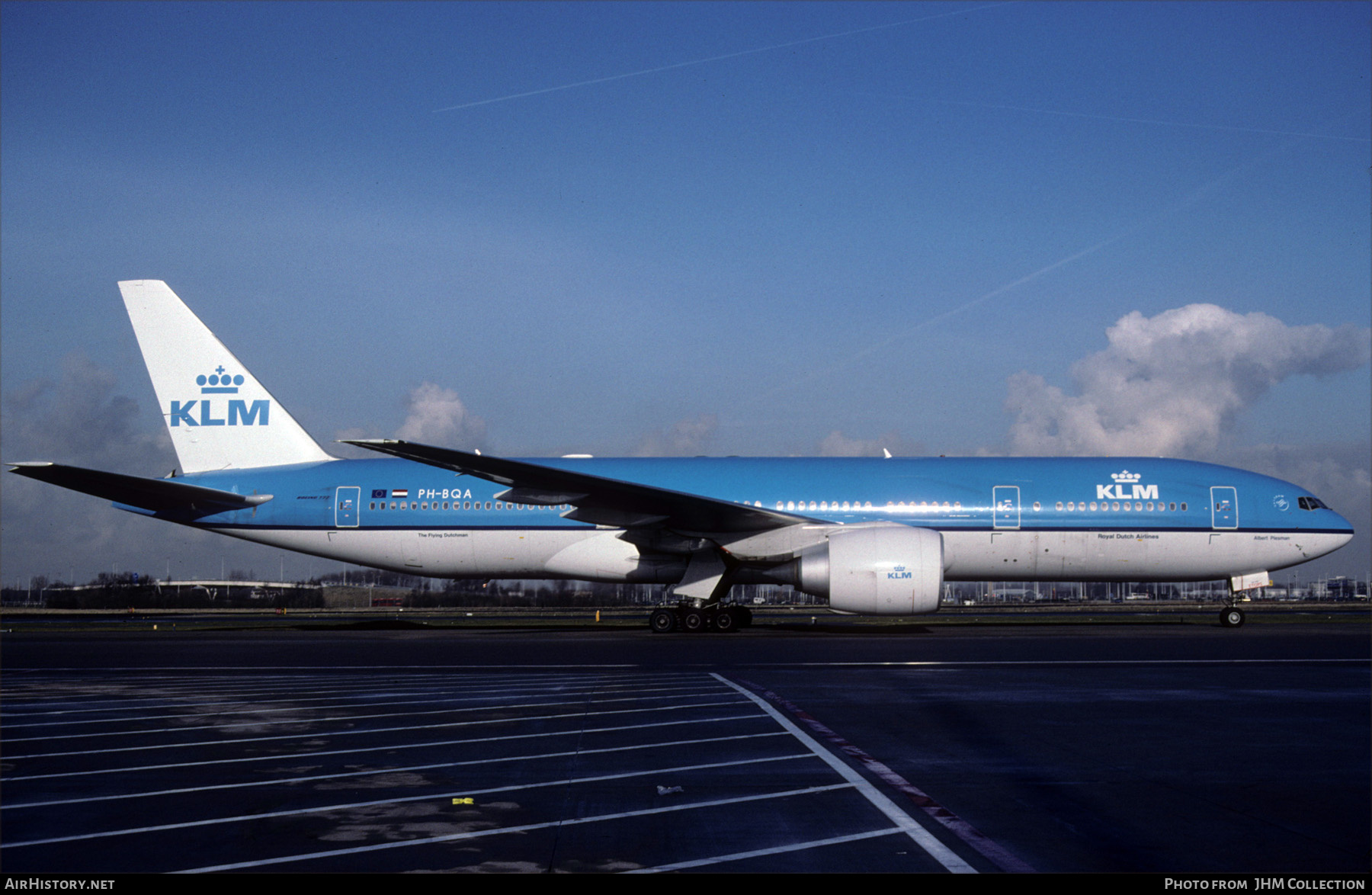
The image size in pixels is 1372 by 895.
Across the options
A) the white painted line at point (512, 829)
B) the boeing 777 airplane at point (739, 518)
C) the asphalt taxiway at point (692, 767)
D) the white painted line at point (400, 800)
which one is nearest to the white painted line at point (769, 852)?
the asphalt taxiway at point (692, 767)

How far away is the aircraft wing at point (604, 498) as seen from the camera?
720 inches

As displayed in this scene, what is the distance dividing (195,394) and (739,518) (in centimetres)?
1453

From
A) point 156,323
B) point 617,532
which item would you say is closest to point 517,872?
point 617,532

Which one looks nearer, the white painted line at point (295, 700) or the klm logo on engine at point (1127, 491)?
the white painted line at point (295, 700)

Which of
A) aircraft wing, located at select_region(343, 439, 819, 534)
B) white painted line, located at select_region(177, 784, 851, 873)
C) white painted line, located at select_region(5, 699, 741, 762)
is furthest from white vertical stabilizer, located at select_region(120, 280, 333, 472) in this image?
white painted line, located at select_region(177, 784, 851, 873)

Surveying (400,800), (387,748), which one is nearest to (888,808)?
(400,800)

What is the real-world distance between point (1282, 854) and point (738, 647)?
1216 centimetres

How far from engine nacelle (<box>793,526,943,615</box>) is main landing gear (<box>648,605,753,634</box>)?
320cm

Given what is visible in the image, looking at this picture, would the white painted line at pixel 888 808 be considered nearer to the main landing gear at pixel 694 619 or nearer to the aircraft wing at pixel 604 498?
A: the aircraft wing at pixel 604 498

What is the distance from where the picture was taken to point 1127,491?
72.3 ft

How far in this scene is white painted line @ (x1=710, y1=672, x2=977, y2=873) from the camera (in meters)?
4.35

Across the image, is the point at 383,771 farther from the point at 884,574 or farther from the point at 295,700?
the point at 884,574

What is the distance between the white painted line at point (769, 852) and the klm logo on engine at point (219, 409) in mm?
22964

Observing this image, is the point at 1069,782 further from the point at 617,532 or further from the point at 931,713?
the point at 617,532
